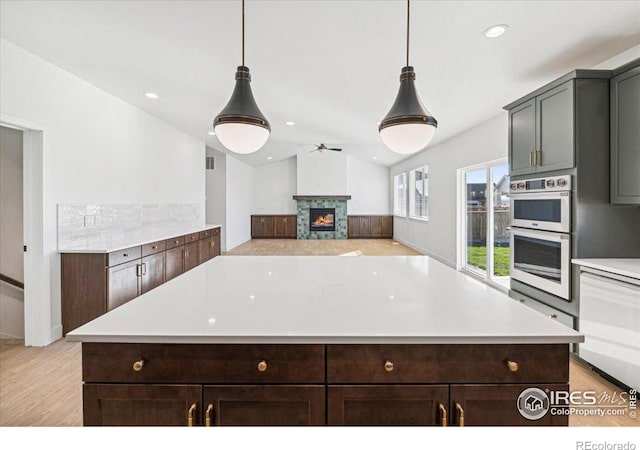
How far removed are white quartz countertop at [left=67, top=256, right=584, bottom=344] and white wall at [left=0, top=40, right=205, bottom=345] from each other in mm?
2250

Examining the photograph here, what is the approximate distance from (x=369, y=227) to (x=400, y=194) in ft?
5.59

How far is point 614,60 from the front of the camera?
110 inches

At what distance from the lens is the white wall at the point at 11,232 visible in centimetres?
328

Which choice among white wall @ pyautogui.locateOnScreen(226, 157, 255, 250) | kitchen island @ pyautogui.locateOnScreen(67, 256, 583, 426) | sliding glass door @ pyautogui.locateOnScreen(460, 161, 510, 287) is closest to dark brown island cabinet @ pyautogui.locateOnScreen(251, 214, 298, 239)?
white wall @ pyautogui.locateOnScreen(226, 157, 255, 250)

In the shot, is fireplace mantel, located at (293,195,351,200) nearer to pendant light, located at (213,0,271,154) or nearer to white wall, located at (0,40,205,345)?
white wall, located at (0,40,205,345)

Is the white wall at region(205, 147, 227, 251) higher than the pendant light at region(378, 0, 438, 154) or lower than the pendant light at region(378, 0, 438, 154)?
higher

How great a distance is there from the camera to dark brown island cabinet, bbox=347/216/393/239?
1195cm

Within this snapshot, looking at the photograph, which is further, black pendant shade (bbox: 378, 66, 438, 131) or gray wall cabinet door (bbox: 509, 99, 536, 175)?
gray wall cabinet door (bbox: 509, 99, 536, 175)

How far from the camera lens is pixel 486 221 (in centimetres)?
522

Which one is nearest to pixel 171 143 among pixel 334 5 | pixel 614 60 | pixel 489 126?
pixel 334 5

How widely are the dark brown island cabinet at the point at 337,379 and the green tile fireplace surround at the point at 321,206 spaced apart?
10.7 m

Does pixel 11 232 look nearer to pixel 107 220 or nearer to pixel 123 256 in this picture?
pixel 107 220

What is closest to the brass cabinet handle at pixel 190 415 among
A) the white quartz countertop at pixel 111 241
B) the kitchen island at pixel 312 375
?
the kitchen island at pixel 312 375

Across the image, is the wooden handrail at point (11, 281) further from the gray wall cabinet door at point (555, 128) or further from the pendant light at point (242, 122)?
the gray wall cabinet door at point (555, 128)
